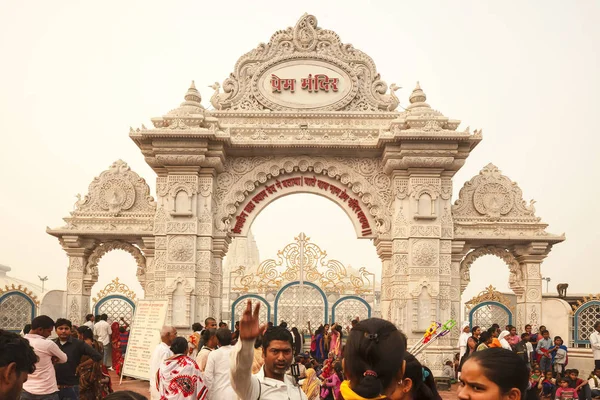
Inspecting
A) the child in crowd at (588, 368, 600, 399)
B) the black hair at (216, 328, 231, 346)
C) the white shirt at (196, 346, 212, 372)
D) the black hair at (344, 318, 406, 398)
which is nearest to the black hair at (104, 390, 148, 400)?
the black hair at (344, 318, 406, 398)

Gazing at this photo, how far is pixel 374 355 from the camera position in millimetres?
2865

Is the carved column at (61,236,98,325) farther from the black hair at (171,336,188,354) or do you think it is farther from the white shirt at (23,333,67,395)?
the black hair at (171,336,188,354)

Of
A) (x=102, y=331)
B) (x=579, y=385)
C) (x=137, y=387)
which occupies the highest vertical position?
(x=102, y=331)

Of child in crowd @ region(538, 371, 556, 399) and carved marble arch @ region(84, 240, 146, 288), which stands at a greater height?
carved marble arch @ region(84, 240, 146, 288)

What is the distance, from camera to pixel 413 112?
645 inches

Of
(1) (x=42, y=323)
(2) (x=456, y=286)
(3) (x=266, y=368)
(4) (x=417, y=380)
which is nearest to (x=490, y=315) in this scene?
(2) (x=456, y=286)

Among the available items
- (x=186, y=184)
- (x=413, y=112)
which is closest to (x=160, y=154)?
(x=186, y=184)

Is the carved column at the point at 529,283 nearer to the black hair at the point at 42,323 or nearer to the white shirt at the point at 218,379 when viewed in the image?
the white shirt at the point at 218,379

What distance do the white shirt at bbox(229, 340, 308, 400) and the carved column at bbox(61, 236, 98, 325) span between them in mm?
13052

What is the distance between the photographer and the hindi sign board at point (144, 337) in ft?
36.7

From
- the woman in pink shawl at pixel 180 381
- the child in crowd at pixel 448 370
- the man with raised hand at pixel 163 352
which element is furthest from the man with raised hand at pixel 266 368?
the child in crowd at pixel 448 370

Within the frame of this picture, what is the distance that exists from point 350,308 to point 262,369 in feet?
42.0

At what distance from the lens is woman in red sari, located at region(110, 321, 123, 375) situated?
15422 mm

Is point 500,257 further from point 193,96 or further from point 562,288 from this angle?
point 193,96
